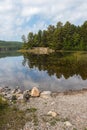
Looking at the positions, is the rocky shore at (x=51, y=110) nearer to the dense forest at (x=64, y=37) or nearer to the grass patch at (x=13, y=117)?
the grass patch at (x=13, y=117)

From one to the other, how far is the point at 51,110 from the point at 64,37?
87.1 metres

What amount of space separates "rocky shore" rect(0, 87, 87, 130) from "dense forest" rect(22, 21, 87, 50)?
72.4 metres

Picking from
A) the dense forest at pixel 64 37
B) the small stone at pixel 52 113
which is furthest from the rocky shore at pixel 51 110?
the dense forest at pixel 64 37

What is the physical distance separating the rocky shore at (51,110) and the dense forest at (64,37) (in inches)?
2849

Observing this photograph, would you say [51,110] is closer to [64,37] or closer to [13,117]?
[13,117]

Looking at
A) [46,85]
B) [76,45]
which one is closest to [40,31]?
[76,45]

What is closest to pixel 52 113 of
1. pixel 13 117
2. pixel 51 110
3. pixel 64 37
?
pixel 51 110

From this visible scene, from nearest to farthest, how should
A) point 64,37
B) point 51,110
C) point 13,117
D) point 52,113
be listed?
point 13,117, point 52,113, point 51,110, point 64,37

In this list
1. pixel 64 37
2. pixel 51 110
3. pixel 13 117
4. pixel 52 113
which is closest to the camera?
pixel 13 117

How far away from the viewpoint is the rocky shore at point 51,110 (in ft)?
44.1

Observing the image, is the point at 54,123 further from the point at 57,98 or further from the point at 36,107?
the point at 57,98

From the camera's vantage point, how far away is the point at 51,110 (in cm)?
1622

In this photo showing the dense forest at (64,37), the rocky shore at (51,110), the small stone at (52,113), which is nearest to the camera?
the rocky shore at (51,110)

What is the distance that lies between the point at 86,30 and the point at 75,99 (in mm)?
77333
